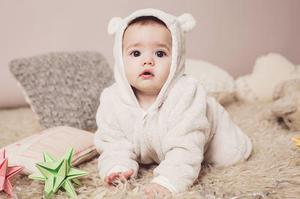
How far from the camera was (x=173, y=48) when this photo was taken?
1099 millimetres

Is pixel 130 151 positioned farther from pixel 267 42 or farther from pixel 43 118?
pixel 267 42

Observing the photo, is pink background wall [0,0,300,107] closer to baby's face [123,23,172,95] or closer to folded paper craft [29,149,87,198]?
baby's face [123,23,172,95]

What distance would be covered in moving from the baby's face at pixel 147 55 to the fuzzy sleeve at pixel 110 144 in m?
0.12

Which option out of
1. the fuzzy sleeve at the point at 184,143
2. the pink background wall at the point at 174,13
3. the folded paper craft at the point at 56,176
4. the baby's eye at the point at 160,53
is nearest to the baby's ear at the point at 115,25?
the baby's eye at the point at 160,53

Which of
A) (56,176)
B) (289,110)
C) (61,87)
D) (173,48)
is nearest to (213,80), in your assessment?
(289,110)

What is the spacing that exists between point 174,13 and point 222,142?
1.20m

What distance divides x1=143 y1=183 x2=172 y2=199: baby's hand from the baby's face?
0.87ft

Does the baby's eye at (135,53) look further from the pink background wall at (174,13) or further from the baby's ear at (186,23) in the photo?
the pink background wall at (174,13)

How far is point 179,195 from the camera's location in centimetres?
94

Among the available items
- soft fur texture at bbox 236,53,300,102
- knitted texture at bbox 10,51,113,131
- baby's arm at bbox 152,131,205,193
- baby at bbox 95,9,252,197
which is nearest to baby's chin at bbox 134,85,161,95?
baby at bbox 95,9,252,197

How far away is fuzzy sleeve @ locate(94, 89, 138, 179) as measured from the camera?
41.9 inches

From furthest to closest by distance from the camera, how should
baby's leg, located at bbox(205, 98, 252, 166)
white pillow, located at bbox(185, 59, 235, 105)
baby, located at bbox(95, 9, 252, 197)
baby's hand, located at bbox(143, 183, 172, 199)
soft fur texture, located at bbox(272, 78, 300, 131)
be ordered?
white pillow, located at bbox(185, 59, 235, 105) < soft fur texture, located at bbox(272, 78, 300, 131) < baby's leg, located at bbox(205, 98, 252, 166) < baby, located at bbox(95, 9, 252, 197) < baby's hand, located at bbox(143, 183, 172, 199)

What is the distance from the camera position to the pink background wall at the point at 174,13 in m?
2.04

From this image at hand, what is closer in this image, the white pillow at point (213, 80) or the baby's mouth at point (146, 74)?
the baby's mouth at point (146, 74)
